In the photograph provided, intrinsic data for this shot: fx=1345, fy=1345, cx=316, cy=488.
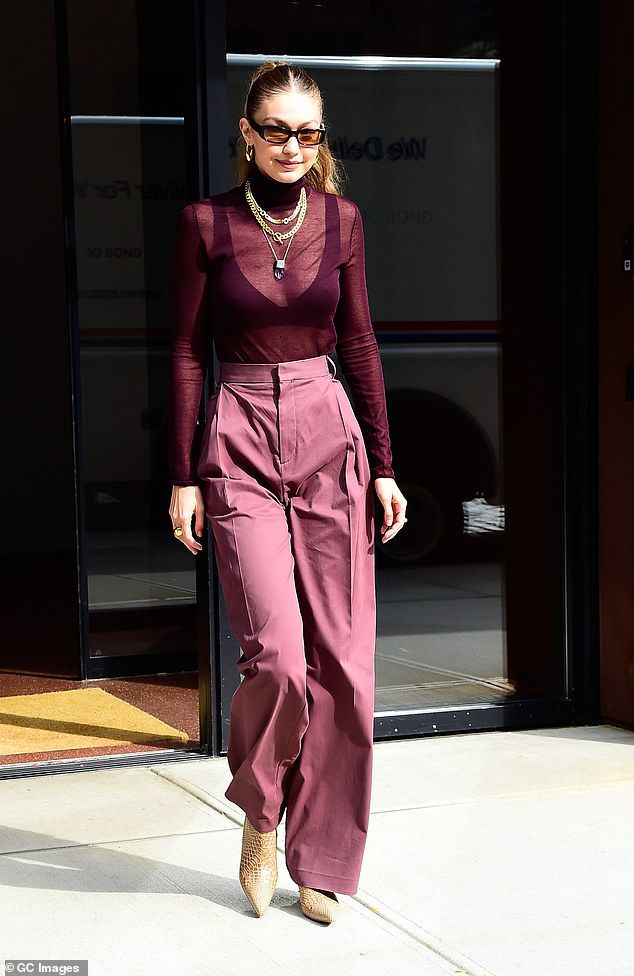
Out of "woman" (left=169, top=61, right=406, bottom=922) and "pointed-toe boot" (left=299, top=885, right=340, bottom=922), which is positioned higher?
"woman" (left=169, top=61, right=406, bottom=922)

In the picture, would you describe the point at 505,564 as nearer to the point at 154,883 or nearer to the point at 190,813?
the point at 190,813

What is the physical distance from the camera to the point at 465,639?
4.89m

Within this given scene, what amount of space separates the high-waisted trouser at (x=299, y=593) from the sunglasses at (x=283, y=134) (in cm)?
48

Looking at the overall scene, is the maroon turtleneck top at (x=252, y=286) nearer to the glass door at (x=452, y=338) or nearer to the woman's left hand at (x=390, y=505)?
the woman's left hand at (x=390, y=505)

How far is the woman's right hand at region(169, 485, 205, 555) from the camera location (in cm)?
307

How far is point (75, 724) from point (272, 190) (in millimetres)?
2548

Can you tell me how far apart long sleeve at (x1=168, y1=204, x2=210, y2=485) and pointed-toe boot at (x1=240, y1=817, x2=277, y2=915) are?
0.83m

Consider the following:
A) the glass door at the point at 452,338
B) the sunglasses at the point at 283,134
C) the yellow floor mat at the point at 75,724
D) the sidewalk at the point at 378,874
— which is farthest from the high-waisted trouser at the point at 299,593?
the yellow floor mat at the point at 75,724

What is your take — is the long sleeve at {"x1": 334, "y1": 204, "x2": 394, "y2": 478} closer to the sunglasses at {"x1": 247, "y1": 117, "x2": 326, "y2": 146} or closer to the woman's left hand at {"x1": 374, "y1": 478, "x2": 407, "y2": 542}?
the woman's left hand at {"x1": 374, "y1": 478, "x2": 407, "y2": 542}

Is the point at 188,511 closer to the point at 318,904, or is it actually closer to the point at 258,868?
the point at 258,868

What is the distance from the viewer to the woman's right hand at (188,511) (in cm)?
307

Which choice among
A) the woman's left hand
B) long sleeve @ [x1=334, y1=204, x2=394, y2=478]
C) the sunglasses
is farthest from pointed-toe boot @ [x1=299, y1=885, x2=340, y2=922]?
the sunglasses

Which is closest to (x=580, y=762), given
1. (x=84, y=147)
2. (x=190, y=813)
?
(x=190, y=813)

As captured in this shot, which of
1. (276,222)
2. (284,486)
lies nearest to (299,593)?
(284,486)
